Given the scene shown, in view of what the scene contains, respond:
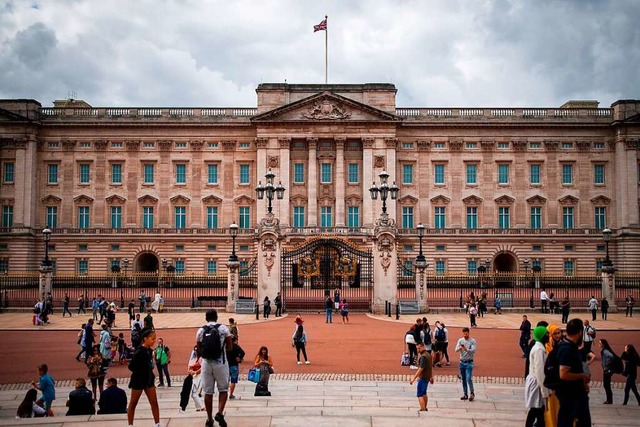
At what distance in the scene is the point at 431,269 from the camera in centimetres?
5956

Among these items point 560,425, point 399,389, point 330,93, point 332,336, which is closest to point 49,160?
point 330,93

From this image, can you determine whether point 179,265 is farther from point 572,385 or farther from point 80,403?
point 572,385

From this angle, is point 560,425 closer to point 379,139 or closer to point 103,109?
point 379,139

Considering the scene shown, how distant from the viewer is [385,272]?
34.2 metres

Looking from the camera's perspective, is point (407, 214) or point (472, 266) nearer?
point (472, 266)

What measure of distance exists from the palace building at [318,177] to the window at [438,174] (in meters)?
0.21

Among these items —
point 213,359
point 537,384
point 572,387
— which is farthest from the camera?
point 213,359

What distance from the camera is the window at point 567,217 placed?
60594 millimetres

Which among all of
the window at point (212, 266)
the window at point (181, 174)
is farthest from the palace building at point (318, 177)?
the window at point (181, 174)

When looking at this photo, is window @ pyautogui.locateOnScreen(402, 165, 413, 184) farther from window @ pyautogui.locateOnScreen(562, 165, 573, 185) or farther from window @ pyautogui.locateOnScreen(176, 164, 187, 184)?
window @ pyautogui.locateOnScreen(176, 164, 187, 184)

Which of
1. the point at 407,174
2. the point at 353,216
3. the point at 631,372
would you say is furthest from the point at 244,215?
the point at 631,372

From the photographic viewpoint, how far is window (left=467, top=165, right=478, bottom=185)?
201 feet

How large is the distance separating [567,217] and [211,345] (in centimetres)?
5751

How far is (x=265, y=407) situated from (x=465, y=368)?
16.5 feet
